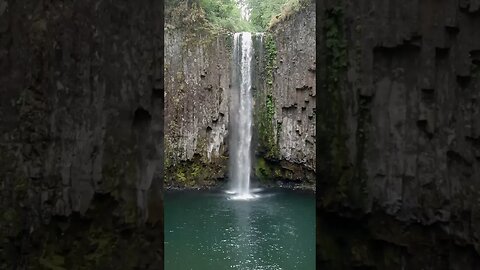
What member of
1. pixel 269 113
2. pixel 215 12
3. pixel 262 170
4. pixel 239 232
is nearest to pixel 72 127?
pixel 239 232

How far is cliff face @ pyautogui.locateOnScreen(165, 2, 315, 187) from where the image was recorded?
18.4m

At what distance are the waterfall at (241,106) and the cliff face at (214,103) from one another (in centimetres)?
24

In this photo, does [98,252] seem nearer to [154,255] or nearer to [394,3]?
[154,255]

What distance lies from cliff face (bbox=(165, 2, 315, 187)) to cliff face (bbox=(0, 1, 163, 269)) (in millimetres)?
15835

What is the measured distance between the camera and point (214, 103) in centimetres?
1870

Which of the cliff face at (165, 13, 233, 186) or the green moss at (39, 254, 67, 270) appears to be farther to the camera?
the cliff face at (165, 13, 233, 186)

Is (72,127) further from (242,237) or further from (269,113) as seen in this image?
(269,113)

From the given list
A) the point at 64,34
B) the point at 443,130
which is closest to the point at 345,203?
the point at 443,130

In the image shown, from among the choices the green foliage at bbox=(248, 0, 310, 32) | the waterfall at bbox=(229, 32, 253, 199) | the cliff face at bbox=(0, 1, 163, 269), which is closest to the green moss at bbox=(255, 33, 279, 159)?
the waterfall at bbox=(229, 32, 253, 199)

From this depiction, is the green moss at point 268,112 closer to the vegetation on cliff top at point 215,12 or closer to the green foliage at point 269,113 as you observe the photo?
the green foliage at point 269,113

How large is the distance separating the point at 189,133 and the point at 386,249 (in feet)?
53.5

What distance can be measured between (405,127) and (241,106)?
16.5m

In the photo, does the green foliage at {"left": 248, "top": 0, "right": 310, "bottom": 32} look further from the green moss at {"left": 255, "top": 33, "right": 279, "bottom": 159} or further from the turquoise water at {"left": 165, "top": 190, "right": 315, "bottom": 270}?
the turquoise water at {"left": 165, "top": 190, "right": 315, "bottom": 270}

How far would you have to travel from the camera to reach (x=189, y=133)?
1859 cm
